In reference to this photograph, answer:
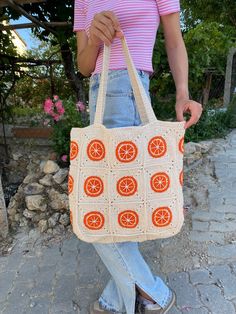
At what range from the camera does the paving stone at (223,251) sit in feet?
8.23

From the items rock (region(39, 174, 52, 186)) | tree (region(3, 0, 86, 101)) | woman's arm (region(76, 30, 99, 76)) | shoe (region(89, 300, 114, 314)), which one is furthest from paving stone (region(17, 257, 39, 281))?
tree (region(3, 0, 86, 101))

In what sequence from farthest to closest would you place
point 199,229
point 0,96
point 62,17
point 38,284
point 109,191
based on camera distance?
1. point 0,96
2. point 62,17
3. point 199,229
4. point 38,284
5. point 109,191

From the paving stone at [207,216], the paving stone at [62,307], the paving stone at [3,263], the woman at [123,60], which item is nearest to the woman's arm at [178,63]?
the woman at [123,60]

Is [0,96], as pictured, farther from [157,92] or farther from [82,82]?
[157,92]

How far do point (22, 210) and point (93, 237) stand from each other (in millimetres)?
1655

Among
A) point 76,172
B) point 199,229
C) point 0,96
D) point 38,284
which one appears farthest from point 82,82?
point 76,172

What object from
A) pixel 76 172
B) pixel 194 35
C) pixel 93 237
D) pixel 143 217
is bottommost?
pixel 93 237

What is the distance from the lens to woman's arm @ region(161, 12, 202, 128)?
1597mm

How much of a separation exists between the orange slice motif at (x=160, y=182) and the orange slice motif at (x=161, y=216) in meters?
0.08

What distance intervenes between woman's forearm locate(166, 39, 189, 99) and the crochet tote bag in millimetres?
221

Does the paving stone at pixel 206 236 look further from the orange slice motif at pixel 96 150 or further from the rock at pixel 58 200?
the orange slice motif at pixel 96 150

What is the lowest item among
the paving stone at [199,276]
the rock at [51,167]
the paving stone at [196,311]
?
the paving stone at [196,311]

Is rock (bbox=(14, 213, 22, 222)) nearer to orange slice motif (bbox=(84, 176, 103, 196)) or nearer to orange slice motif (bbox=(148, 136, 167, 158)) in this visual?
orange slice motif (bbox=(84, 176, 103, 196))

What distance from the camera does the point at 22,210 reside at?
310 cm
